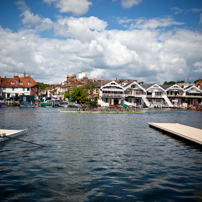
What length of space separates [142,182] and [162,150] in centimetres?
649

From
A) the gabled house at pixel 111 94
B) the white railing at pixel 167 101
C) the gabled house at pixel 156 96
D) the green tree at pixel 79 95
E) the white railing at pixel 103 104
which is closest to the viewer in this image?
the green tree at pixel 79 95

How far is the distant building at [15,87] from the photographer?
307ft

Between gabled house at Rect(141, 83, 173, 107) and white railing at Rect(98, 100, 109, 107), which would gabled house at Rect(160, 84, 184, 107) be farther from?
white railing at Rect(98, 100, 109, 107)

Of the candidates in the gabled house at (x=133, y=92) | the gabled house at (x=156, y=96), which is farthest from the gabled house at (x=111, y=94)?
the gabled house at (x=156, y=96)

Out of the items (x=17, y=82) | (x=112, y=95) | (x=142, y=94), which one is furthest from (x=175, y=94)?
(x=17, y=82)

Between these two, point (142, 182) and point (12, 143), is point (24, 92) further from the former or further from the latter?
point (142, 182)

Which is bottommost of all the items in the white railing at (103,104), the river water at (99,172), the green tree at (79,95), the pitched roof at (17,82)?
the river water at (99,172)

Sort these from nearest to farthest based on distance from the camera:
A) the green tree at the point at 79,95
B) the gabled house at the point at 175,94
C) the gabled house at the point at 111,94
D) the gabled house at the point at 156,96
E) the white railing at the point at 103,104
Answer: the green tree at the point at 79,95 → the white railing at the point at 103,104 → the gabled house at the point at 111,94 → the gabled house at the point at 156,96 → the gabled house at the point at 175,94

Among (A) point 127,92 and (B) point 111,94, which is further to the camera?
(A) point 127,92

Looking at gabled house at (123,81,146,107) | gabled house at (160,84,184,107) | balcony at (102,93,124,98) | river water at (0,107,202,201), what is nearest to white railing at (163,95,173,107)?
gabled house at (160,84,184,107)

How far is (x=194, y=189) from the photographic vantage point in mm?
9039

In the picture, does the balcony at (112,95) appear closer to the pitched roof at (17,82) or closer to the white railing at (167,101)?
the white railing at (167,101)

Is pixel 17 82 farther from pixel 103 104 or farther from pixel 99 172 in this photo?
pixel 99 172

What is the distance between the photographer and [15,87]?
3723 inches
